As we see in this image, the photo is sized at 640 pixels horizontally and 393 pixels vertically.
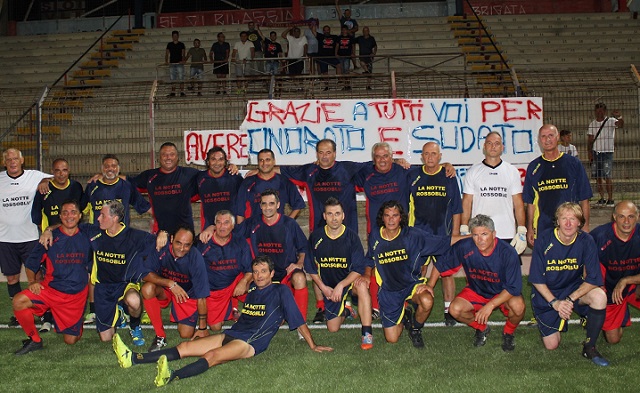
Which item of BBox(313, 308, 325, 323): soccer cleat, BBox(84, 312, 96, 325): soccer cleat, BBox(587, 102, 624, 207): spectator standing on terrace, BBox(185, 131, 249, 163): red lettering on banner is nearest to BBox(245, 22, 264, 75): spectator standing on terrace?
BBox(185, 131, 249, 163): red lettering on banner

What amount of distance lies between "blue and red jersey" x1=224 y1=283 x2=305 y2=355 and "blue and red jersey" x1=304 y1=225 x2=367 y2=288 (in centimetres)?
83

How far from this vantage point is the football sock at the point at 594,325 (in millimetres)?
5957

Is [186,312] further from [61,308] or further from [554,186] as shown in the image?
[554,186]

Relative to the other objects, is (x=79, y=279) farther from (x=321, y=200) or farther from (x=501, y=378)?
(x=501, y=378)

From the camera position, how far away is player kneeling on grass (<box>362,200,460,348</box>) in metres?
6.72

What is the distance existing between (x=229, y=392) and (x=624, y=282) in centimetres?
372

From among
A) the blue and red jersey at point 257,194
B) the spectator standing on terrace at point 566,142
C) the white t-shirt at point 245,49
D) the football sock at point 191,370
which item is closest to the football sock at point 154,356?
the football sock at point 191,370

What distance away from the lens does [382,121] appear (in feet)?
35.4

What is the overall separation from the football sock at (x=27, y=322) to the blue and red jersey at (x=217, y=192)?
2.25 metres

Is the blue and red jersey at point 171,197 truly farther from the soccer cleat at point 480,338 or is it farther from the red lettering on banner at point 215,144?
the soccer cleat at point 480,338

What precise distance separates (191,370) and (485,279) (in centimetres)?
283

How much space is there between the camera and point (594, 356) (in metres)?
5.87

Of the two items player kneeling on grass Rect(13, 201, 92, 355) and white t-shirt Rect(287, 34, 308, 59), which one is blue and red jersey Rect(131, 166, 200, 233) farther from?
white t-shirt Rect(287, 34, 308, 59)

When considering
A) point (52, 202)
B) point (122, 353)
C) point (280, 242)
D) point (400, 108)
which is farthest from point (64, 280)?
point (400, 108)
